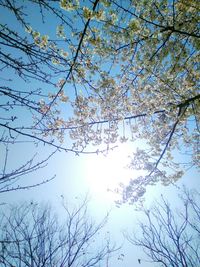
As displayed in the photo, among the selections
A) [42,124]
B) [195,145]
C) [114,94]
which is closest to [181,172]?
[195,145]

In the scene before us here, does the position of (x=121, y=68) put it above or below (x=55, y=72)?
above

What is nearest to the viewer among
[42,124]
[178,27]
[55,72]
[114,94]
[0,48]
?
[0,48]

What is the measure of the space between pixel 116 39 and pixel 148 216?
7.38 metres

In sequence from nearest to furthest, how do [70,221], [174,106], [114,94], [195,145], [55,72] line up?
[55,72] → [174,106] → [114,94] → [195,145] → [70,221]

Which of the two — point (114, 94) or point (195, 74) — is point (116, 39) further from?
point (195, 74)

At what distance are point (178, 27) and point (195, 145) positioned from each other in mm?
4101

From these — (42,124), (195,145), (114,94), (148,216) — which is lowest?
(42,124)

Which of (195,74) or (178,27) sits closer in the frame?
(178,27)

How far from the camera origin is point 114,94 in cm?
695

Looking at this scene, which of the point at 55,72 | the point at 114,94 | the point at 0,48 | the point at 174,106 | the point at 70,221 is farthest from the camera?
the point at 70,221

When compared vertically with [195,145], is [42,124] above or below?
below

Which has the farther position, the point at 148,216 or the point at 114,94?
the point at 148,216

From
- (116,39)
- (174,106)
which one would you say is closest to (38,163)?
(116,39)

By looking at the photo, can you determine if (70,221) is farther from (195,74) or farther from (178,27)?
(178,27)
